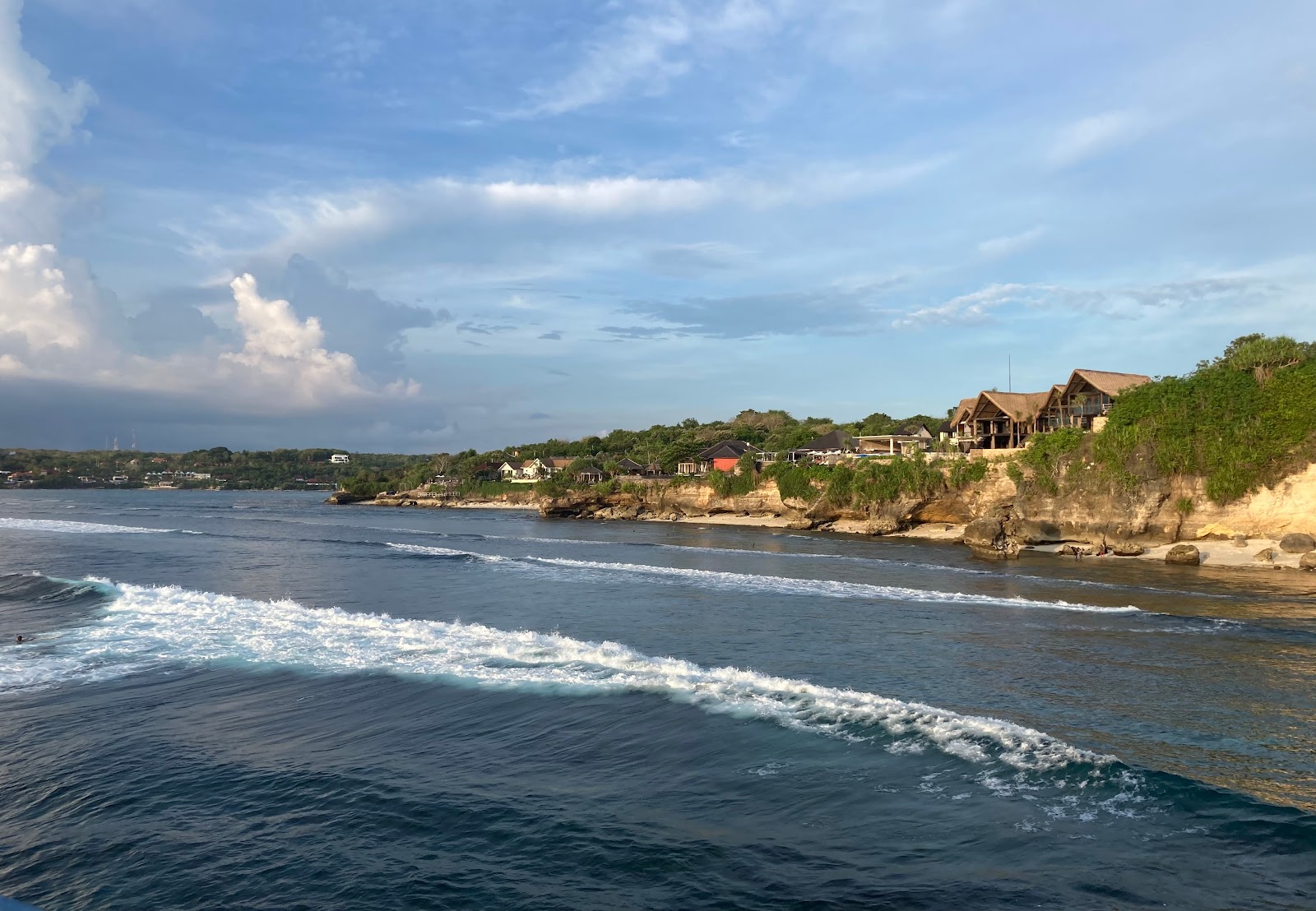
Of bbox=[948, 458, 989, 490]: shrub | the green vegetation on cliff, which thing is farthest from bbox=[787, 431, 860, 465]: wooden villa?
the green vegetation on cliff

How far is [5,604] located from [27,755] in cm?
1782

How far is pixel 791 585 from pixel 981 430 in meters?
36.0

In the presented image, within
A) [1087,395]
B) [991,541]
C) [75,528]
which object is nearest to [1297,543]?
[991,541]

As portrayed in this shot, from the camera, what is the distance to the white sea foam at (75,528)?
2190 inches

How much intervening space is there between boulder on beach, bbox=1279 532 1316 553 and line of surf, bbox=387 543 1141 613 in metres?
15.0

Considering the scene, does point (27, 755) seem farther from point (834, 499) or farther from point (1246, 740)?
point (834, 499)

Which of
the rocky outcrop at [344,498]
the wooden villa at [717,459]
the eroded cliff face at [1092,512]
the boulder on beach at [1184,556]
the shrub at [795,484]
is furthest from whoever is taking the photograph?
the rocky outcrop at [344,498]

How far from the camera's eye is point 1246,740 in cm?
1178

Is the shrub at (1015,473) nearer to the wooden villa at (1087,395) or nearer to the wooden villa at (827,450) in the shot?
the wooden villa at (1087,395)

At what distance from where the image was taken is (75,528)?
193ft

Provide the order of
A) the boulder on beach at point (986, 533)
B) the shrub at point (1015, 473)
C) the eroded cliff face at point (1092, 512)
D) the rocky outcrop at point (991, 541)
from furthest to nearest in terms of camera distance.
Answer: the shrub at point (1015, 473) → the boulder on beach at point (986, 533) → the rocky outcrop at point (991, 541) → the eroded cliff face at point (1092, 512)

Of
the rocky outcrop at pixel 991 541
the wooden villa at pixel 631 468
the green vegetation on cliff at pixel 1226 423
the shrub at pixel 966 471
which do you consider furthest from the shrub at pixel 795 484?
the wooden villa at pixel 631 468

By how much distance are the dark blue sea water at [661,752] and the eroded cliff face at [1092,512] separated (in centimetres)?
1155

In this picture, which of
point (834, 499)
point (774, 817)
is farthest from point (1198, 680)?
point (834, 499)
